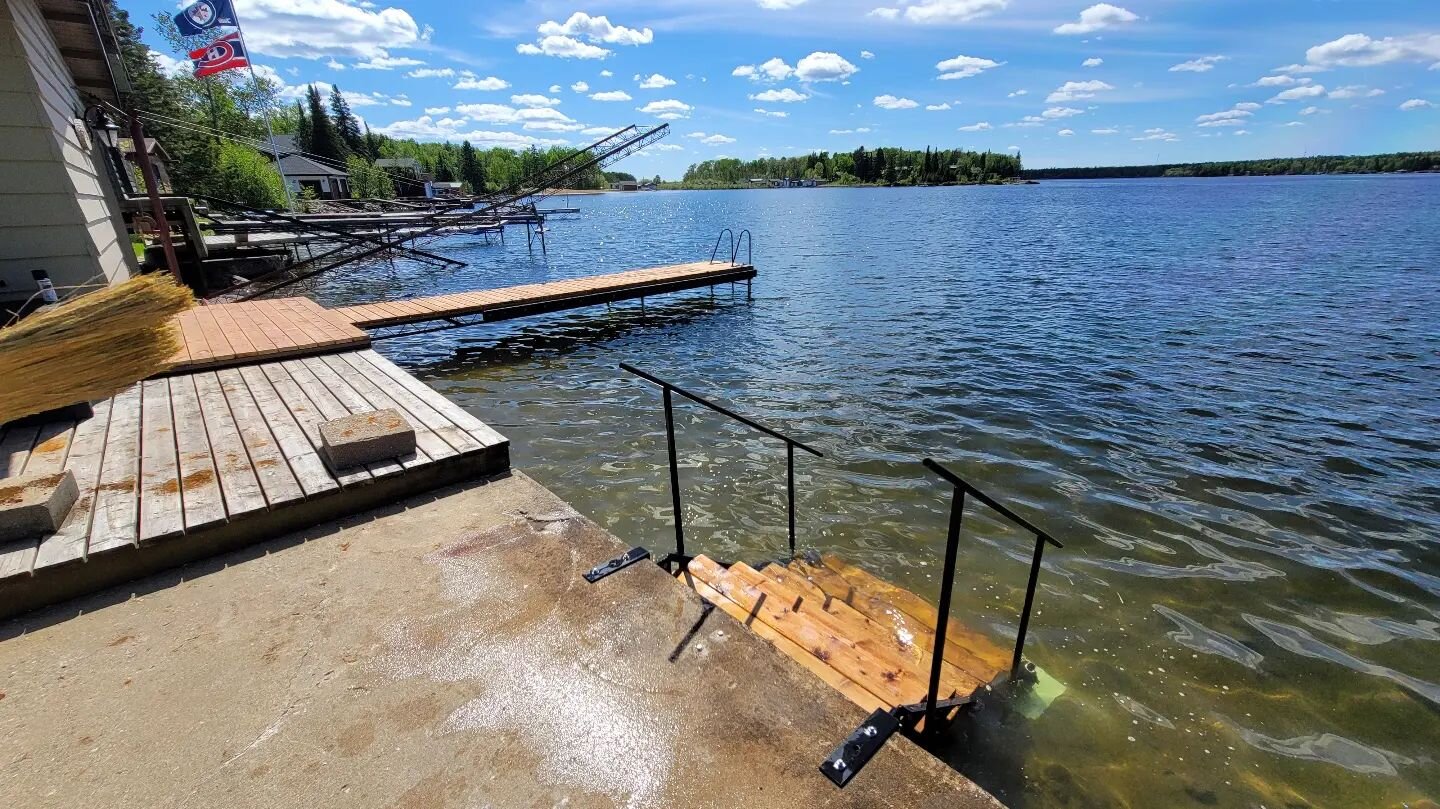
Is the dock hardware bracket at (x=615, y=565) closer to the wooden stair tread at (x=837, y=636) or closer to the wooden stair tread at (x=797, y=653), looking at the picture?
the wooden stair tread at (x=797, y=653)

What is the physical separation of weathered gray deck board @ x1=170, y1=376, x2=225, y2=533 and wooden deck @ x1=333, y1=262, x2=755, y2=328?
625cm

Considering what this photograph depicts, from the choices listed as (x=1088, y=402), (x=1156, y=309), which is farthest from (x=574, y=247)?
(x=1088, y=402)

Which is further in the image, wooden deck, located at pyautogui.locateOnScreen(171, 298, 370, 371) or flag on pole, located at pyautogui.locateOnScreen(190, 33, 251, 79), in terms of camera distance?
flag on pole, located at pyautogui.locateOnScreen(190, 33, 251, 79)

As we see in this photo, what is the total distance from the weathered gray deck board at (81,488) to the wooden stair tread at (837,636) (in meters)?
3.51

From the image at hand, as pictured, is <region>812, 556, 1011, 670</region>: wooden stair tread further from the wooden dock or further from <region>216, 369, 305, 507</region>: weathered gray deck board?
the wooden dock

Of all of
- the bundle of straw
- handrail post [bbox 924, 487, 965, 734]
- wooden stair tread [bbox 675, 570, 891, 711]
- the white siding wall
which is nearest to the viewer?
handrail post [bbox 924, 487, 965, 734]

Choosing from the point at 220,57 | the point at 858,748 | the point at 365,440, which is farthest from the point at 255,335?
the point at 220,57

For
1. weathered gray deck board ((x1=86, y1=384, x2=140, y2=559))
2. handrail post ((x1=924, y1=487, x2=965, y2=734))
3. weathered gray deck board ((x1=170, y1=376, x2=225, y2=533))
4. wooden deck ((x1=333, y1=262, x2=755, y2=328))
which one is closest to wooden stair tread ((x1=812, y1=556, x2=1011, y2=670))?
handrail post ((x1=924, y1=487, x2=965, y2=734))

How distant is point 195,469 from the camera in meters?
4.10

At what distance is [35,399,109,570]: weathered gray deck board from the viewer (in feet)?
10.3

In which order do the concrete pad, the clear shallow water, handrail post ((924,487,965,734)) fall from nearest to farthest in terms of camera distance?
the concrete pad → handrail post ((924,487,965,734)) → the clear shallow water

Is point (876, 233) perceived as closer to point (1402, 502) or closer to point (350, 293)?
point (350, 293)

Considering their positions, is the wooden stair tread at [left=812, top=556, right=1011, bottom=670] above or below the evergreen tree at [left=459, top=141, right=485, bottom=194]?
below

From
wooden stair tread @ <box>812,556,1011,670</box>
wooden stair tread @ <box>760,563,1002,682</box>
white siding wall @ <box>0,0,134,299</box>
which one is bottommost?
wooden stair tread @ <box>812,556,1011,670</box>
